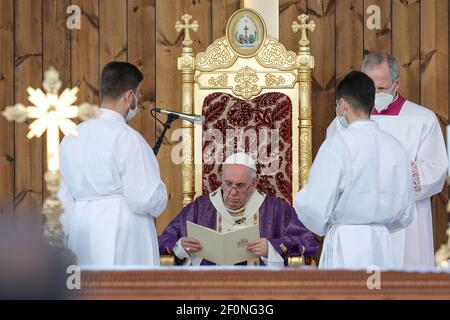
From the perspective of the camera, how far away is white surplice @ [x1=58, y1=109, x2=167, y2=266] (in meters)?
5.63

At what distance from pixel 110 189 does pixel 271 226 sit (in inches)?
51.4

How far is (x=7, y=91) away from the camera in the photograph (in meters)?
7.96

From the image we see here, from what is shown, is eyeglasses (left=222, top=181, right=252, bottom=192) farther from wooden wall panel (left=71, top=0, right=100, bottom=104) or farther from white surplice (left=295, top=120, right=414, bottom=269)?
wooden wall panel (left=71, top=0, right=100, bottom=104)

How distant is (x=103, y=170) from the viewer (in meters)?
5.63

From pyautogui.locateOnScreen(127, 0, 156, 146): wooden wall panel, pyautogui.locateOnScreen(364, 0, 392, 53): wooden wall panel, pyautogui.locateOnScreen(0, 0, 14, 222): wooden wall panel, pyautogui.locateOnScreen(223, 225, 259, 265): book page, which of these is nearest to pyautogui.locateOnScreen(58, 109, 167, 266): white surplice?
pyautogui.locateOnScreen(223, 225, 259, 265): book page

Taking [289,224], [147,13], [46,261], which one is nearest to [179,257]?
[289,224]

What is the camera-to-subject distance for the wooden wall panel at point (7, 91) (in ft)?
26.1

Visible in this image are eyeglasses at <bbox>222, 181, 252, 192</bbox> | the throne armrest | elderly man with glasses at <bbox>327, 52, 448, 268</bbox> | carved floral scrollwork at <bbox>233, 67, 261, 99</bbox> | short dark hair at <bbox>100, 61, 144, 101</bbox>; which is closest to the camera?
short dark hair at <bbox>100, 61, 144, 101</bbox>

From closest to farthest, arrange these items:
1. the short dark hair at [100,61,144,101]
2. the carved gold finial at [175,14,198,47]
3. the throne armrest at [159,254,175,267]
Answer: the short dark hair at [100,61,144,101], the throne armrest at [159,254,175,267], the carved gold finial at [175,14,198,47]

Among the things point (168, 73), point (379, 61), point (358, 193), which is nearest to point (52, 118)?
→ point (358, 193)

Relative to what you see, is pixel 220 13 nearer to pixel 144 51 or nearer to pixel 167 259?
pixel 144 51

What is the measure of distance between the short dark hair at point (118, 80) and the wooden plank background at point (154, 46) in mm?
2145

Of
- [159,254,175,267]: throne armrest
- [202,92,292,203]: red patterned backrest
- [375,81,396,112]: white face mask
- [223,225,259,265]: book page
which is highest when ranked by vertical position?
[375,81,396,112]: white face mask

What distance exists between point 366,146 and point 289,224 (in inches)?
52.5
